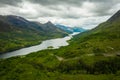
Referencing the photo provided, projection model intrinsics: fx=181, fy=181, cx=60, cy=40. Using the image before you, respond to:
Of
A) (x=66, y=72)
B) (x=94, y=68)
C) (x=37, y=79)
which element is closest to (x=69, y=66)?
(x=66, y=72)

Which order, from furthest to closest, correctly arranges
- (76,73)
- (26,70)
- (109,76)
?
(26,70) < (76,73) < (109,76)

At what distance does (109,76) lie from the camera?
462 feet

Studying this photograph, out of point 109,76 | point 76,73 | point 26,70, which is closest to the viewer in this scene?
point 109,76

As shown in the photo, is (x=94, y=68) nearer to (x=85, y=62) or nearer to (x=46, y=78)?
(x=85, y=62)

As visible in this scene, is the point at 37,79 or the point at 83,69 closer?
the point at 37,79

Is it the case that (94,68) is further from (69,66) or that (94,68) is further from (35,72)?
(35,72)

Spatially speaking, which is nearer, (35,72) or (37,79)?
(37,79)

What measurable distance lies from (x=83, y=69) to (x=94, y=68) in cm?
980

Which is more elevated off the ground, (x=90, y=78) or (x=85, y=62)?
(x=85, y=62)

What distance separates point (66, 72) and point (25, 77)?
3632 centimetres

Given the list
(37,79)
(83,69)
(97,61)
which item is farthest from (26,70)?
(97,61)

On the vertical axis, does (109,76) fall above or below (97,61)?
below

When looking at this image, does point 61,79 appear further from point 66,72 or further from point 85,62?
point 85,62

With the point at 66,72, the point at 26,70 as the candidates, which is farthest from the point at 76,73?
the point at 26,70
